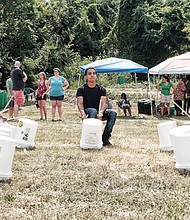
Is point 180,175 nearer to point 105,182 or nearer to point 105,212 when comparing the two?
point 105,182

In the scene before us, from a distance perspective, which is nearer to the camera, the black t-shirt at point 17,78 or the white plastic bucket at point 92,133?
the white plastic bucket at point 92,133

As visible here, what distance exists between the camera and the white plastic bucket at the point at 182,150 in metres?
5.32

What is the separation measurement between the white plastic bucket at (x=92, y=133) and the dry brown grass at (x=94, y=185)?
186mm

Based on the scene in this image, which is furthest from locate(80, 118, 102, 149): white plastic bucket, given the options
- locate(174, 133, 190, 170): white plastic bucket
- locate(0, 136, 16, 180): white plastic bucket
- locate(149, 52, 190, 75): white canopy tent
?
locate(149, 52, 190, 75): white canopy tent

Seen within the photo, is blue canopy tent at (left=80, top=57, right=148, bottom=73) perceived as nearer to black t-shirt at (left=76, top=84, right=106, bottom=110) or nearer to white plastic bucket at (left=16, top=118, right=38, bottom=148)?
black t-shirt at (left=76, top=84, right=106, bottom=110)

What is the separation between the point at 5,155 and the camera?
4875 millimetres

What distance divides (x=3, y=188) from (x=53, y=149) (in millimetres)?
2403

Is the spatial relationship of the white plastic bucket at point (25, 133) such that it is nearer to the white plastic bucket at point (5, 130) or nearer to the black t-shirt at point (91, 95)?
the white plastic bucket at point (5, 130)

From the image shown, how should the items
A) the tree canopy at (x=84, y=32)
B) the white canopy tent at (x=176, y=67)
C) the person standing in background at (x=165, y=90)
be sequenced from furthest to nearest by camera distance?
the tree canopy at (x=84, y=32)
the person standing in background at (x=165, y=90)
the white canopy tent at (x=176, y=67)

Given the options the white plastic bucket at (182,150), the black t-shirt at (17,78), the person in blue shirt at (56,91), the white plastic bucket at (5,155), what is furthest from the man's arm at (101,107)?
the person in blue shirt at (56,91)

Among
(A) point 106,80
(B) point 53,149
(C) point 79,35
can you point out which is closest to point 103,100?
(B) point 53,149

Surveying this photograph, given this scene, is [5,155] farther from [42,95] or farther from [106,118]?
[42,95]

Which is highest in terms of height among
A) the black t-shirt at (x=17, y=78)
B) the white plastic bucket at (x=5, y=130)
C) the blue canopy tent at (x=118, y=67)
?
the blue canopy tent at (x=118, y=67)

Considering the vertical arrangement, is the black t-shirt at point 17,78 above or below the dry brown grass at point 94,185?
above
